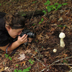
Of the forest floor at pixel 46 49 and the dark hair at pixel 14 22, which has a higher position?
the dark hair at pixel 14 22

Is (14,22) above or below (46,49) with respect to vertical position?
above

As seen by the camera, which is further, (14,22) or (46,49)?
(46,49)

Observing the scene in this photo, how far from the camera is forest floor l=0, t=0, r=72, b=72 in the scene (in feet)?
7.23

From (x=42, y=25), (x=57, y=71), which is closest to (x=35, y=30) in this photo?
(x=42, y=25)

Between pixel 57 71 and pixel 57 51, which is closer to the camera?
pixel 57 71

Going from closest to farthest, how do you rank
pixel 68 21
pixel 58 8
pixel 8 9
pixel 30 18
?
pixel 68 21 < pixel 58 8 < pixel 30 18 < pixel 8 9

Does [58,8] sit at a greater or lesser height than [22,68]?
greater

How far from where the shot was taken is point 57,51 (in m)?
2.48

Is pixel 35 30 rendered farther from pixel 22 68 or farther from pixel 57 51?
pixel 22 68

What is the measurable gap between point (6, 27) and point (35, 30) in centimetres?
135

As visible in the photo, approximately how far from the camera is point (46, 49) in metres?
2.60

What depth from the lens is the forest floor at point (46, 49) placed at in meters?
2.20

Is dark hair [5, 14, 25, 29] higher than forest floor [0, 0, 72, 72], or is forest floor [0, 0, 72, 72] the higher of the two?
dark hair [5, 14, 25, 29]

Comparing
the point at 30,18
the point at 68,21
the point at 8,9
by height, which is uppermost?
the point at 8,9
